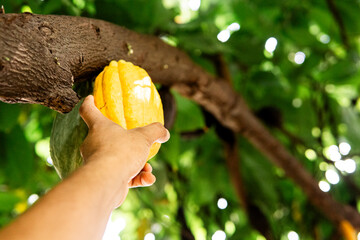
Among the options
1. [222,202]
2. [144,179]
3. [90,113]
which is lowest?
[222,202]

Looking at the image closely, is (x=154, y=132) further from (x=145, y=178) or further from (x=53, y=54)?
(x=53, y=54)

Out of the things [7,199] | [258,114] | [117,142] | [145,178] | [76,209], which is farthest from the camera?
[258,114]

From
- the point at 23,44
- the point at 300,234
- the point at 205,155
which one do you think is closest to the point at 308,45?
the point at 205,155

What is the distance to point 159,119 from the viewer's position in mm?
756

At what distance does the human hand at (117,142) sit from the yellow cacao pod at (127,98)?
0.13 feet

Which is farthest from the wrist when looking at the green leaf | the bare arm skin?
the green leaf

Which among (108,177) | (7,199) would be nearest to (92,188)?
(108,177)

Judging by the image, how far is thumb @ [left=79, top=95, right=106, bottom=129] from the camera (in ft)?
2.08

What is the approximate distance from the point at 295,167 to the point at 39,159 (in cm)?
119

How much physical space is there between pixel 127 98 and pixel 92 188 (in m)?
0.28

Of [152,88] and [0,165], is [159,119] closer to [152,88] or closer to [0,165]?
[152,88]

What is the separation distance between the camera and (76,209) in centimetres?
42

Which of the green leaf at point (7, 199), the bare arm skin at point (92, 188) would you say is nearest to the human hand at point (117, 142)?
the bare arm skin at point (92, 188)

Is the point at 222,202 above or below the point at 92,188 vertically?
below
